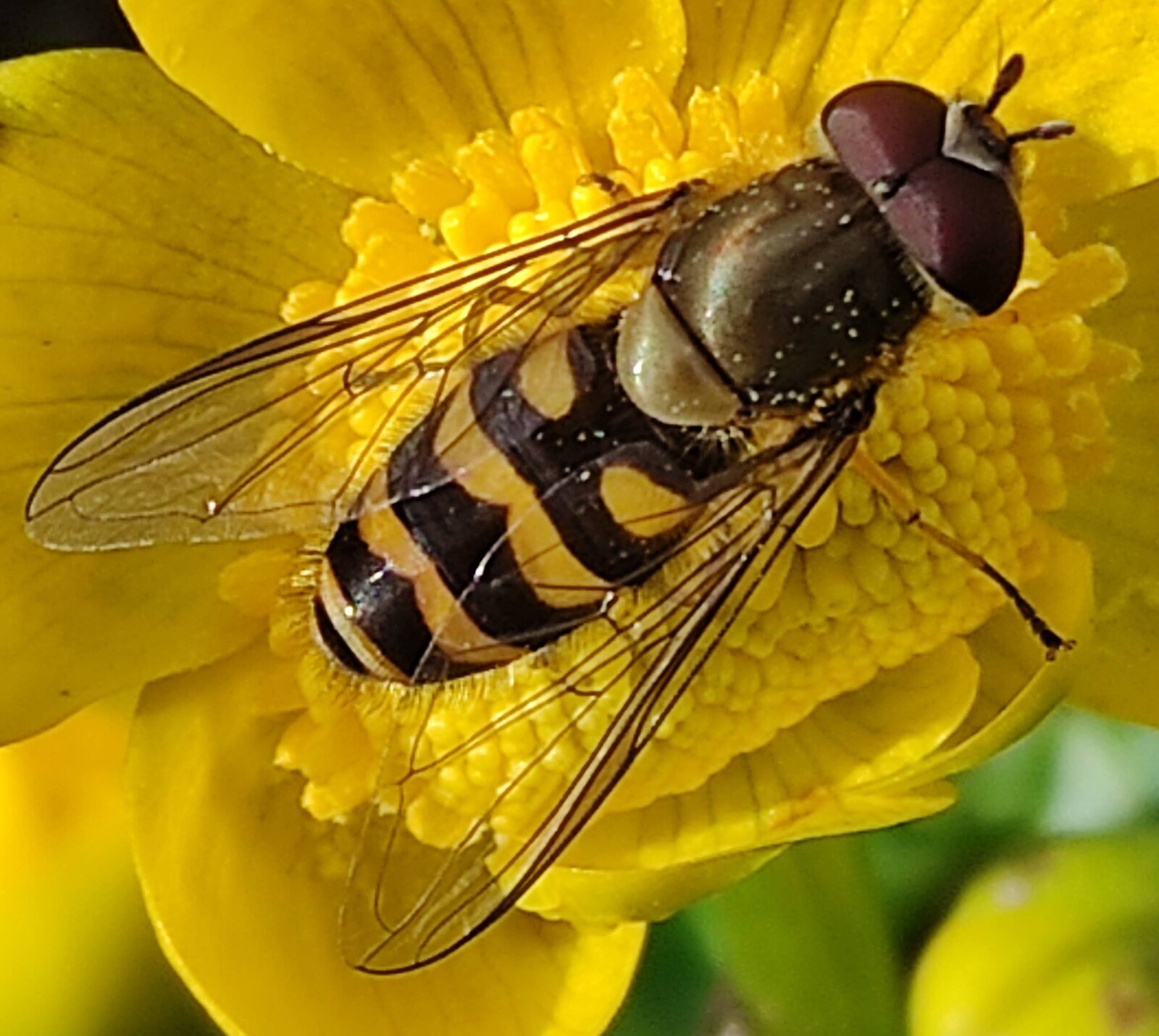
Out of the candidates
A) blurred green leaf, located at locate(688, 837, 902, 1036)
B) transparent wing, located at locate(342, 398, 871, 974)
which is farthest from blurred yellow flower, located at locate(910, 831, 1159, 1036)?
transparent wing, located at locate(342, 398, 871, 974)

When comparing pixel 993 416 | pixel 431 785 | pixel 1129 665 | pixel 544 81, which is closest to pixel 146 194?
pixel 544 81

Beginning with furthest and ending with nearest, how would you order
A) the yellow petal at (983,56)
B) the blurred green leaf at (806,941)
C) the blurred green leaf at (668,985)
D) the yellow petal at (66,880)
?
the blurred green leaf at (668,985), the yellow petal at (66,880), the blurred green leaf at (806,941), the yellow petal at (983,56)

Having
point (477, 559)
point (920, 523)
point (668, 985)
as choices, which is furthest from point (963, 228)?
point (668, 985)

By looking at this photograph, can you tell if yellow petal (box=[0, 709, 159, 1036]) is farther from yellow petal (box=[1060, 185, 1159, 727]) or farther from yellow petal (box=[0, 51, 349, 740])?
yellow petal (box=[1060, 185, 1159, 727])

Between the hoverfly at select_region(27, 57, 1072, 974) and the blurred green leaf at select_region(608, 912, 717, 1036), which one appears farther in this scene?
the blurred green leaf at select_region(608, 912, 717, 1036)

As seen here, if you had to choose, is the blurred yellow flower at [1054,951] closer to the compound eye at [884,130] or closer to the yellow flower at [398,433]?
the yellow flower at [398,433]

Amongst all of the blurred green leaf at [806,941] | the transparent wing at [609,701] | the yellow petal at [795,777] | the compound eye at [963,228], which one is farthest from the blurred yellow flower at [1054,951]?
the compound eye at [963,228]
